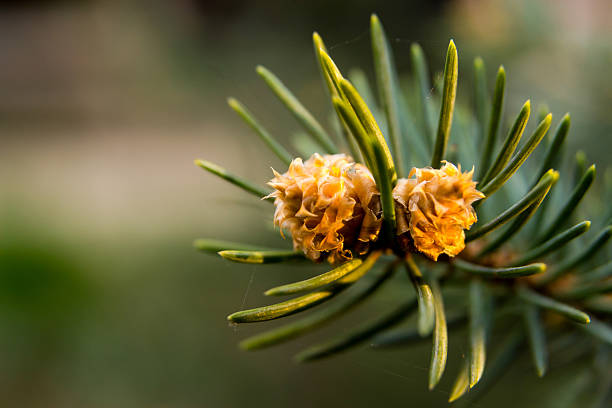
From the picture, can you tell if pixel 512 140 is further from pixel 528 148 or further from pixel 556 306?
pixel 556 306

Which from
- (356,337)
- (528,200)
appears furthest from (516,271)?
(356,337)

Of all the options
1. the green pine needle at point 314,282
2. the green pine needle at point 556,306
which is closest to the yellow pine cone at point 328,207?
the green pine needle at point 314,282

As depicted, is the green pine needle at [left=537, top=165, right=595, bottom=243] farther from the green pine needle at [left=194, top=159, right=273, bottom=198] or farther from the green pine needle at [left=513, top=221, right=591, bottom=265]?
the green pine needle at [left=194, top=159, right=273, bottom=198]

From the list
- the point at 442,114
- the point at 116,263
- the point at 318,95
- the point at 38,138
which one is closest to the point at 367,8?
the point at 318,95

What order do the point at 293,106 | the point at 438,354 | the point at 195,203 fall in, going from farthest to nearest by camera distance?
the point at 195,203 < the point at 293,106 < the point at 438,354

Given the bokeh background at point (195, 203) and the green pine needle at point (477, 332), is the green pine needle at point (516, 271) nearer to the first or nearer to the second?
the green pine needle at point (477, 332)

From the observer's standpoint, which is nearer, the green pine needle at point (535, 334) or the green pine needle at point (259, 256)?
the green pine needle at point (259, 256)
